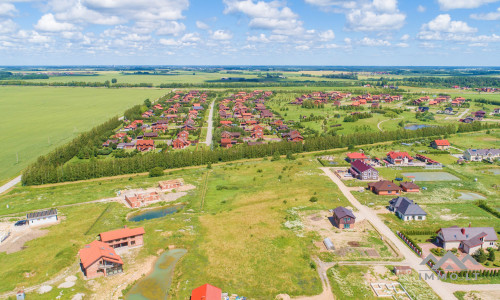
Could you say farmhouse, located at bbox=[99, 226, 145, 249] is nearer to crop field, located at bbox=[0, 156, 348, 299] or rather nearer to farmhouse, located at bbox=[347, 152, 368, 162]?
crop field, located at bbox=[0, 156, 348, 299]

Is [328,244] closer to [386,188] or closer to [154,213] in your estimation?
[386,188]

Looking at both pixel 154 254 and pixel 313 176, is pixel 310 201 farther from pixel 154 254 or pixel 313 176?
pixel 154 254

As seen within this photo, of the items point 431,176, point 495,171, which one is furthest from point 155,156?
point 495,171

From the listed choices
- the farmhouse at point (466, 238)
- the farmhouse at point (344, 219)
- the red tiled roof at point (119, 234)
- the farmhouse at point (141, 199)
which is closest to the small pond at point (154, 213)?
the farmhouse at point (141, 199)

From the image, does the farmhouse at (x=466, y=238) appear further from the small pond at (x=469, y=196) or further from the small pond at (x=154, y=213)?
the small pond at (x=154, y=213)

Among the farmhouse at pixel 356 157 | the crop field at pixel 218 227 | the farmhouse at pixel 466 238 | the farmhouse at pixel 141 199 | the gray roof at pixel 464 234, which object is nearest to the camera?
the crop field at pixel 218 227

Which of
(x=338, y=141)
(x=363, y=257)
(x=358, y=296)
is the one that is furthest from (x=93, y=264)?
(x=338, y=141)
